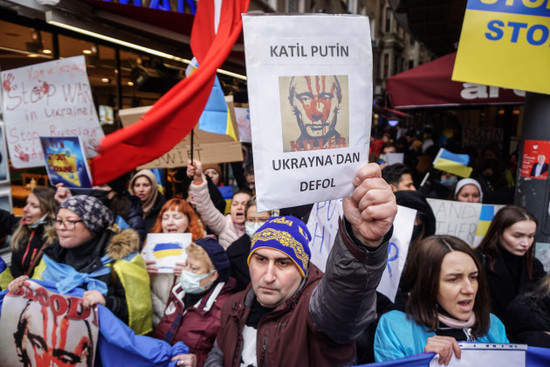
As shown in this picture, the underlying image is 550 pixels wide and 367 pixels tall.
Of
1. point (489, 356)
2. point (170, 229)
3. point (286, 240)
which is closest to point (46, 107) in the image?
point (170, 229)

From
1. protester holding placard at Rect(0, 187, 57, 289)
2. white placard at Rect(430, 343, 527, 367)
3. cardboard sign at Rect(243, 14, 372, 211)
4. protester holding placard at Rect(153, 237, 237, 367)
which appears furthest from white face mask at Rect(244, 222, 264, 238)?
cardboard sign at Rect(243, 14, 372, 211)

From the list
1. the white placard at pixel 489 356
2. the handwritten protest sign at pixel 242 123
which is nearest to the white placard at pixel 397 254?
the white placard at pixel 489 356

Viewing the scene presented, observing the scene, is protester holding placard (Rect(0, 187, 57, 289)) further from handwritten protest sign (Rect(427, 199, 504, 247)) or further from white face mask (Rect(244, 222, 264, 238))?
handwritten protest sign (Rect(427, 199, 504, 247))

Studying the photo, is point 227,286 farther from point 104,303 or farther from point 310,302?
point 310,302

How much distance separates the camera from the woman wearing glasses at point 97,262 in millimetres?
2441

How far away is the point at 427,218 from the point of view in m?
3.02

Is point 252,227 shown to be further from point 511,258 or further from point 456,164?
point 456,164

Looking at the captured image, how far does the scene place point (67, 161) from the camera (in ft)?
10.2

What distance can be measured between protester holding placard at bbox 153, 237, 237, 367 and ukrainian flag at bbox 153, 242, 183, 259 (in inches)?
16.1

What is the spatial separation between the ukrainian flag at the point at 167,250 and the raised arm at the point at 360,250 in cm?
191

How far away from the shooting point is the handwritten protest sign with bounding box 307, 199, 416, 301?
2320mm

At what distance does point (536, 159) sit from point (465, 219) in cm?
87

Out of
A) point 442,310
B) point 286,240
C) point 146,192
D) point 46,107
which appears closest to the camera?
point 286,240

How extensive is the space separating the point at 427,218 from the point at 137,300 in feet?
7.46
